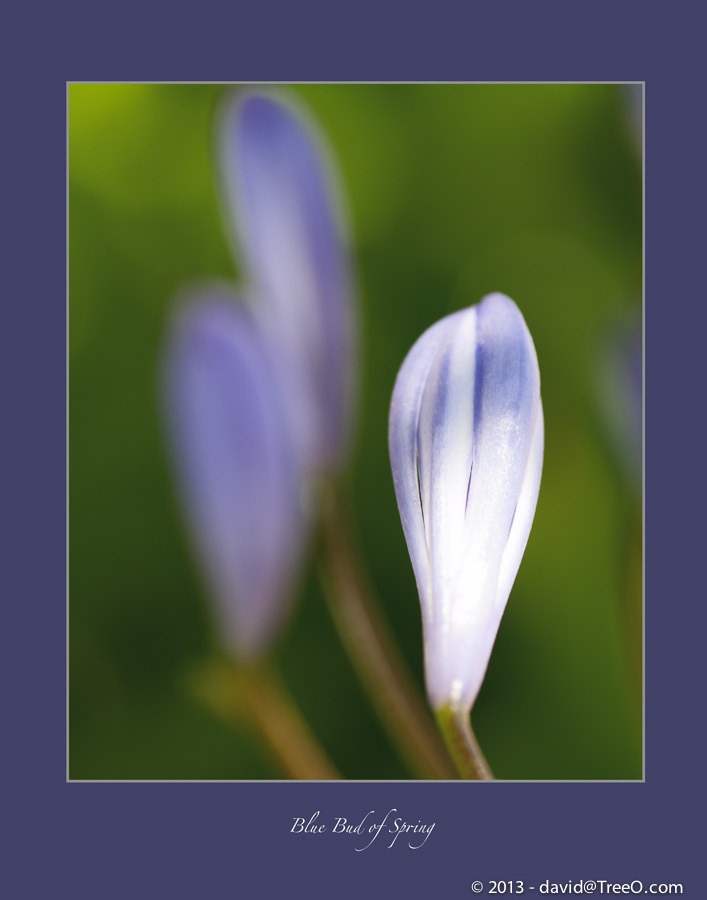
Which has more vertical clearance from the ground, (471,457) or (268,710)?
(471,457)

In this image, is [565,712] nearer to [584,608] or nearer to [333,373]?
[584,608]

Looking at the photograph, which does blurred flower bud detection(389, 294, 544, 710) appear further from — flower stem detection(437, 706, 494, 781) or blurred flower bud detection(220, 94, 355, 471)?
blurred flower bud detection(220, 94, 355, 471)

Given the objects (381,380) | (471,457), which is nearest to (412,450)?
(471,457)

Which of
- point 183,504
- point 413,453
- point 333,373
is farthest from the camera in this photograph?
point 183,504

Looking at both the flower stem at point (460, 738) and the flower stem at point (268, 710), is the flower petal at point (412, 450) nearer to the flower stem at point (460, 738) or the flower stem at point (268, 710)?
the flower stem at point (460, 738)

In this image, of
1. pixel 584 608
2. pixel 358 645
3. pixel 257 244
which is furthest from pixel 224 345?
pixel 584 608

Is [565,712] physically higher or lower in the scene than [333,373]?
lower

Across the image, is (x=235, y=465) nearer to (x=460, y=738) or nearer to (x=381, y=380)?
(x=381, y=380)
